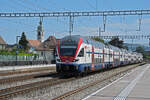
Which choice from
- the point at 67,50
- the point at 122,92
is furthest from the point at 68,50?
the point at 122,92

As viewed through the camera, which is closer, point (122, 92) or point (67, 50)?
point (122, 92)

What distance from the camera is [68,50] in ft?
72.5

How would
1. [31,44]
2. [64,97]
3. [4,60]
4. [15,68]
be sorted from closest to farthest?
1. [64,97]
2. [15,68]
3. [4,60]
4. [31,44]

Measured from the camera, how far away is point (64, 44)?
22.7 metres

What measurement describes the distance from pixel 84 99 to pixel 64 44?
11707mm

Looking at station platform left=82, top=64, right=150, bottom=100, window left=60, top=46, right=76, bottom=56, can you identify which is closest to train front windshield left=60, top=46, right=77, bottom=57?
window left=60, top=46, right=76, bottom=56

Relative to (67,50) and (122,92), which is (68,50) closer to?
(67,50)

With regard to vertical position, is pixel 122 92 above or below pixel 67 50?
below

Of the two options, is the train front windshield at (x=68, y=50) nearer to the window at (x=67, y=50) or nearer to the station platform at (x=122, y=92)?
the window at (x=67, y=50)

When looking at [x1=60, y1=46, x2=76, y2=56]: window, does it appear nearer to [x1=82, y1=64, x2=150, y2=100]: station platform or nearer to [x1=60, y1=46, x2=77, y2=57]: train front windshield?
[x1=60, y1=46, x2=77, y2=57]: train front windshield

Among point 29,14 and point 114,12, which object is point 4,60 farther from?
point 114,12

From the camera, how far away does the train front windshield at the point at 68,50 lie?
862 inches

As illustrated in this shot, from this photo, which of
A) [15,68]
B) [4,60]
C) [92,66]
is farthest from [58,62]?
[4,60]

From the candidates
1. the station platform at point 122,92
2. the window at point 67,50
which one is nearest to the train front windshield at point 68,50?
the window at point 67,50
